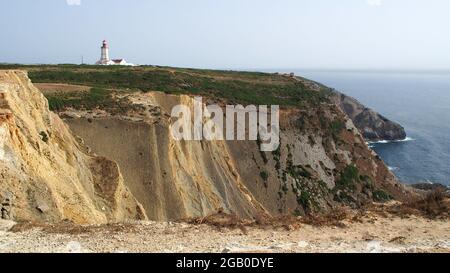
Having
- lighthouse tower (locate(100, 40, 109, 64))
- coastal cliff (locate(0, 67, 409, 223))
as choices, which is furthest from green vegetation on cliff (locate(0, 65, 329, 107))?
lighthouse tower (locate(100, 40, 109, 64))

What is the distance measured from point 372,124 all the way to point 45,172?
90.5 m

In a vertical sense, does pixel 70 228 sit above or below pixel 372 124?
above

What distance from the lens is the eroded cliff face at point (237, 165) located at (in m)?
31.4

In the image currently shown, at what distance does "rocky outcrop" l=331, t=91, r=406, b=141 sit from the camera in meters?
96.1

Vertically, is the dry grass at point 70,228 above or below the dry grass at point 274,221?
above

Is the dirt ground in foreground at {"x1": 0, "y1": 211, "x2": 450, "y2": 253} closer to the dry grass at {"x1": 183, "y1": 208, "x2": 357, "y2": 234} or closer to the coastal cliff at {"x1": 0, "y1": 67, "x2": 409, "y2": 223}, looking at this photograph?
the dry grass at {"x1": 183, "y1": 208, "x2": 357, "y2": 234}

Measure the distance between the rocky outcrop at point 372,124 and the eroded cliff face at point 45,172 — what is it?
7359 cm

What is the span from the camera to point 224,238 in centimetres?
1312

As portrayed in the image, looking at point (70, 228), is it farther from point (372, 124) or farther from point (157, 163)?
point (372, 124)

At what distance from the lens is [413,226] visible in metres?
14.7

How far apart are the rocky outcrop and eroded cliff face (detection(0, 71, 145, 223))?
241 feet

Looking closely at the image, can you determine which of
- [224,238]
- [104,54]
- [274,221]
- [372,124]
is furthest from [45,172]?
[372,124]

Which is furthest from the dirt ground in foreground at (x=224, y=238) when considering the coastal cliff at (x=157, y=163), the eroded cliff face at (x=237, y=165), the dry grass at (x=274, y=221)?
the eroded cliff face at (x=237, y=165)

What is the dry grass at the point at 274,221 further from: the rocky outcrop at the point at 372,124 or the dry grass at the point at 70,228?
the rocky outcrop at the point at 372,124
